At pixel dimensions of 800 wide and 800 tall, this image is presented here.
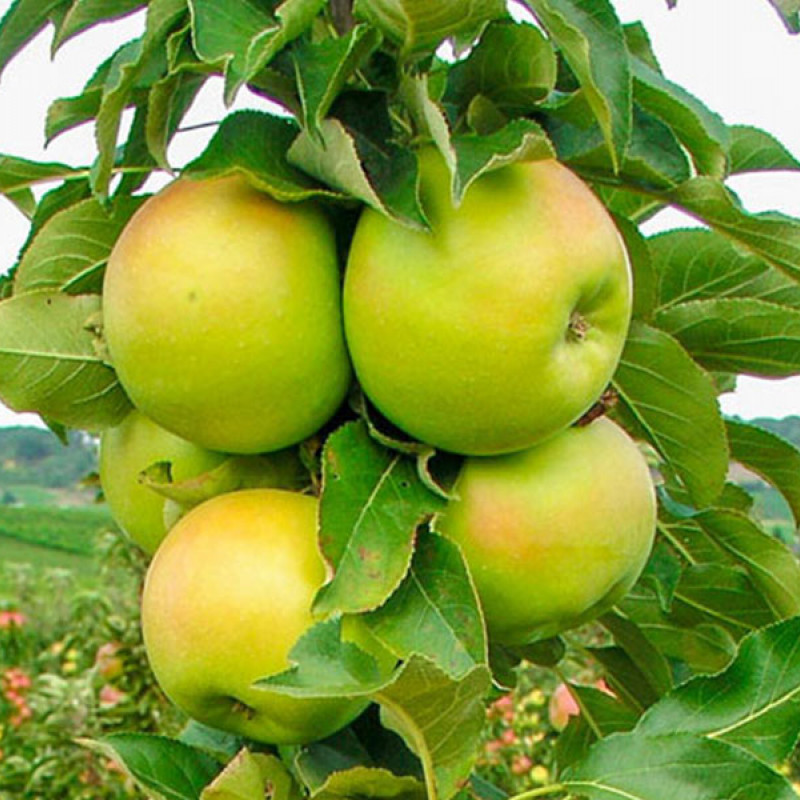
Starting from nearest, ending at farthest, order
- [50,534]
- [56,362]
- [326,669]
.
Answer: [326,669]
[56,362]
[50,534]

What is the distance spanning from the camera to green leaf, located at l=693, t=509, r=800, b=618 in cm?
107

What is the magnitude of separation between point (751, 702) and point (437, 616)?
23cm

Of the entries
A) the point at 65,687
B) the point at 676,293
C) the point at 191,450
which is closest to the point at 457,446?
the point at 191,450

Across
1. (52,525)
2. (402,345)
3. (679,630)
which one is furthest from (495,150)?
(52,525)

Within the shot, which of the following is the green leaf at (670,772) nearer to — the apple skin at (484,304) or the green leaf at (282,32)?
the apple skin at (484,304)

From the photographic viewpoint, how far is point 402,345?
78 cm

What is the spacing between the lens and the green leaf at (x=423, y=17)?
→ 0.77m

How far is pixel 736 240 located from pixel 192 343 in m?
0.38

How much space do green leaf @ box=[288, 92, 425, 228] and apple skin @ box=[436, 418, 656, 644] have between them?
0.19 meters

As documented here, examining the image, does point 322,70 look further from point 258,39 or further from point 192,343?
point 192,343

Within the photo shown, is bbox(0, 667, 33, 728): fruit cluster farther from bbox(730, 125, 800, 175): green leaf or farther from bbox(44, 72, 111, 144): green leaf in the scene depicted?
bbox(730, 125, 800, 175): green leaf

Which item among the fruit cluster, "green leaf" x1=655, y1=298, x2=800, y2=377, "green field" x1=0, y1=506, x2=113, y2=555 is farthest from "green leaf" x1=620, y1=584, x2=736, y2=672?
"green field" x1=0, y1=506, x2=113, y2=555

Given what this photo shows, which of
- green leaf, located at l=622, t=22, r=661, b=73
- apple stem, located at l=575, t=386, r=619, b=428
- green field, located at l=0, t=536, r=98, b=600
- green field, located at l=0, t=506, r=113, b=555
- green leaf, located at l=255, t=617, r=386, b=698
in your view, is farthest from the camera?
green field, located at l=0, t=506, r=113, b=555

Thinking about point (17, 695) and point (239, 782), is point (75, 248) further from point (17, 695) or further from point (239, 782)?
point (17, 695)
